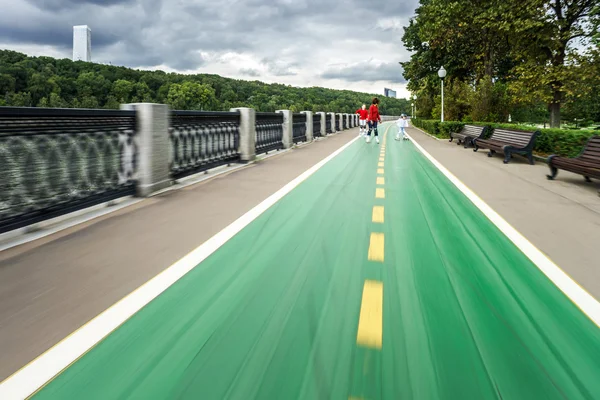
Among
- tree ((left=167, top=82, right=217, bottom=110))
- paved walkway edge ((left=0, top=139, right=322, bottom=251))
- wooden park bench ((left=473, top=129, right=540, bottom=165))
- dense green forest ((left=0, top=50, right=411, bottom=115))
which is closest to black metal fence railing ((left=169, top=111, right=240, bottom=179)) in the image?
paved walkway edge ((left=0, top=139, right=322, bottom=251))

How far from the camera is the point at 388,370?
2506mm

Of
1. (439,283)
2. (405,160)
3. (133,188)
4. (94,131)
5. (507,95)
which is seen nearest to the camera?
(439,283)

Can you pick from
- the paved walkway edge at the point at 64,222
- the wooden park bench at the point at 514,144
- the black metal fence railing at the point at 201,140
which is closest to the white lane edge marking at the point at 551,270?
the paved walkway edge at the point at 64,222

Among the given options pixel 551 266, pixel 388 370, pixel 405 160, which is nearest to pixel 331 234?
pixel 551 266

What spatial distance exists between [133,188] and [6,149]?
8.90 feet

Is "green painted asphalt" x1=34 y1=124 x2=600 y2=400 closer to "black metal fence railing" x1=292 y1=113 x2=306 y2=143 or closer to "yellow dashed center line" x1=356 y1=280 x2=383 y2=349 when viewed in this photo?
"yellow dashed center line" x1=356 y1=280 x2=383 y2=349

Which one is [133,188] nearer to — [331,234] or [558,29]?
[331,234]

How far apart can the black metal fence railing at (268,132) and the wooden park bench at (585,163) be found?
8803 mm

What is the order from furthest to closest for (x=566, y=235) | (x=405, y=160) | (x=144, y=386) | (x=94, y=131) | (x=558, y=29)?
(x=558, y=29) → (x=405, y=160) → (x=94, y=131) → (x=566, y=235) → (x=144, y=386)

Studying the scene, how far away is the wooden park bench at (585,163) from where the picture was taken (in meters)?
8.43

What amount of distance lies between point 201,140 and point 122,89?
349 ft

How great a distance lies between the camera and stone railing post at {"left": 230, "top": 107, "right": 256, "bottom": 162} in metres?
13.2

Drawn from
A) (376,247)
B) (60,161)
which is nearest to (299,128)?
(60,161)

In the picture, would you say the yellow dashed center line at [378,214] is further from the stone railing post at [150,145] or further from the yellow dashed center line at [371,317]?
the stone railing post at [150,145]
